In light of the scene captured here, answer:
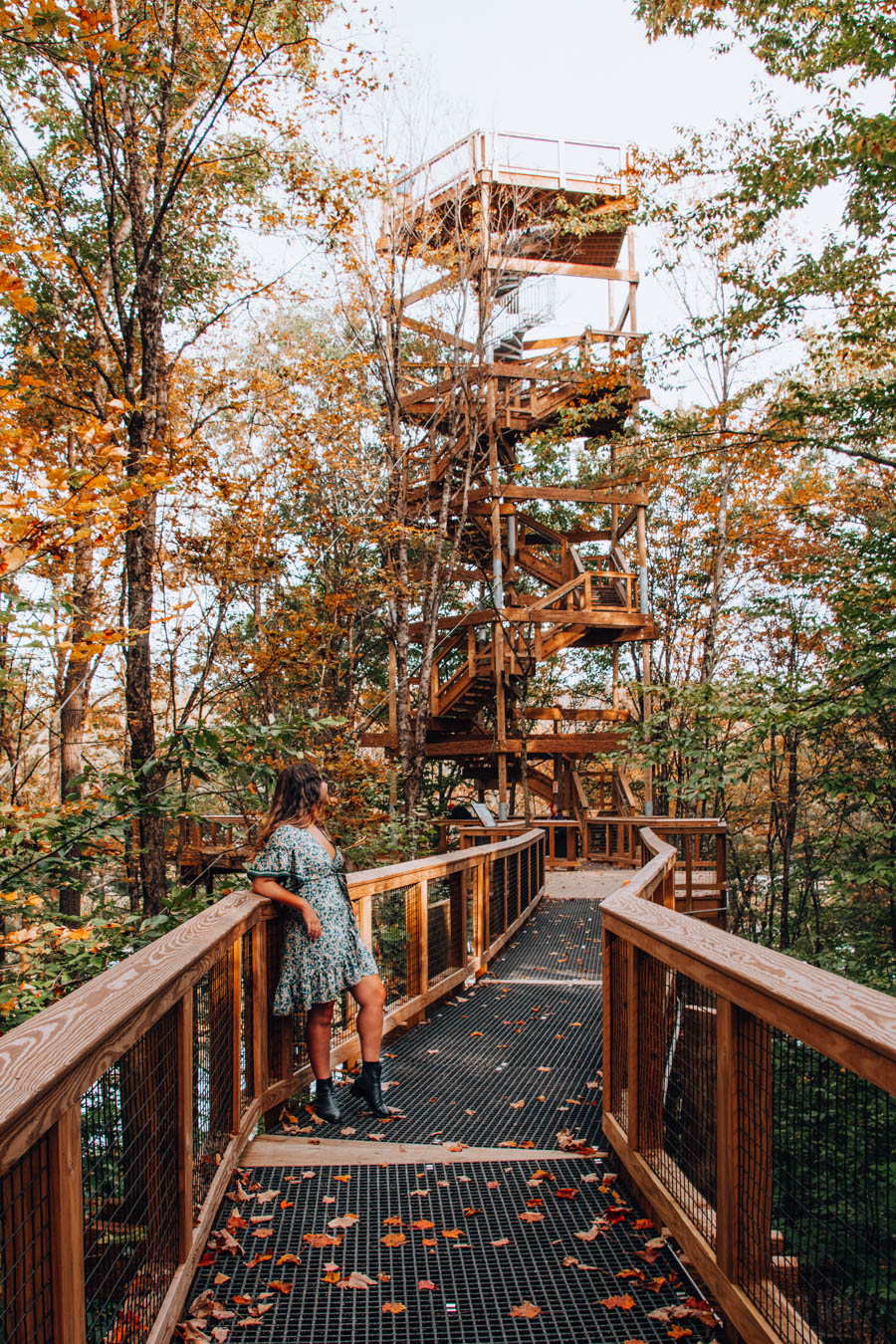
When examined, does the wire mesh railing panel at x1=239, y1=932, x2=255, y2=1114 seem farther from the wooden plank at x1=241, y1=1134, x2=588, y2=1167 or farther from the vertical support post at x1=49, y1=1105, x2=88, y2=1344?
the vertical support post at x1=49, y1=1105, x2=88, y2=1344

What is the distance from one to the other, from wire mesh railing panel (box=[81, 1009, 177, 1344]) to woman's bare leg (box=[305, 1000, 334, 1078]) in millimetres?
1593

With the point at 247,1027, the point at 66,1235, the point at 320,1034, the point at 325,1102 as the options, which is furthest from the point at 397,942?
the point at 66,1235

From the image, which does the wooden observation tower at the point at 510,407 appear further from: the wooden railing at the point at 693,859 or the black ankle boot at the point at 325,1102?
the black ankle boot at the point at 325,1102

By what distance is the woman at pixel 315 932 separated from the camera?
13.5ft

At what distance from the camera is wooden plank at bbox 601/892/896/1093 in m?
1.68

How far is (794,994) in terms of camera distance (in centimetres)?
201

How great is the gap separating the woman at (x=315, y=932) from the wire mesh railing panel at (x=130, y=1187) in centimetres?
148

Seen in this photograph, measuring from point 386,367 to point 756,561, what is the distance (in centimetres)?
1203

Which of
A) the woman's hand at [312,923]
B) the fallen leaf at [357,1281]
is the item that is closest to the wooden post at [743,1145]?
the fallen leaf at [357,1281]

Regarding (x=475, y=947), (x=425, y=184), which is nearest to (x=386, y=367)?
(x=425, y=184)

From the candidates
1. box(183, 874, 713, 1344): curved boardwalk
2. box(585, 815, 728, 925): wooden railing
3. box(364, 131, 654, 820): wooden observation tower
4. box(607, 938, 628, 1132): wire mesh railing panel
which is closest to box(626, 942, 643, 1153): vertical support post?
box(607, 938, 628, 1132): wire mesh railing panel

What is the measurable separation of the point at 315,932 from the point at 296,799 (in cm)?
63

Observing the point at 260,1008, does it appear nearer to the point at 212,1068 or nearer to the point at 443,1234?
the point at 212,1068

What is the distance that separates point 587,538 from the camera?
22.8 metres
